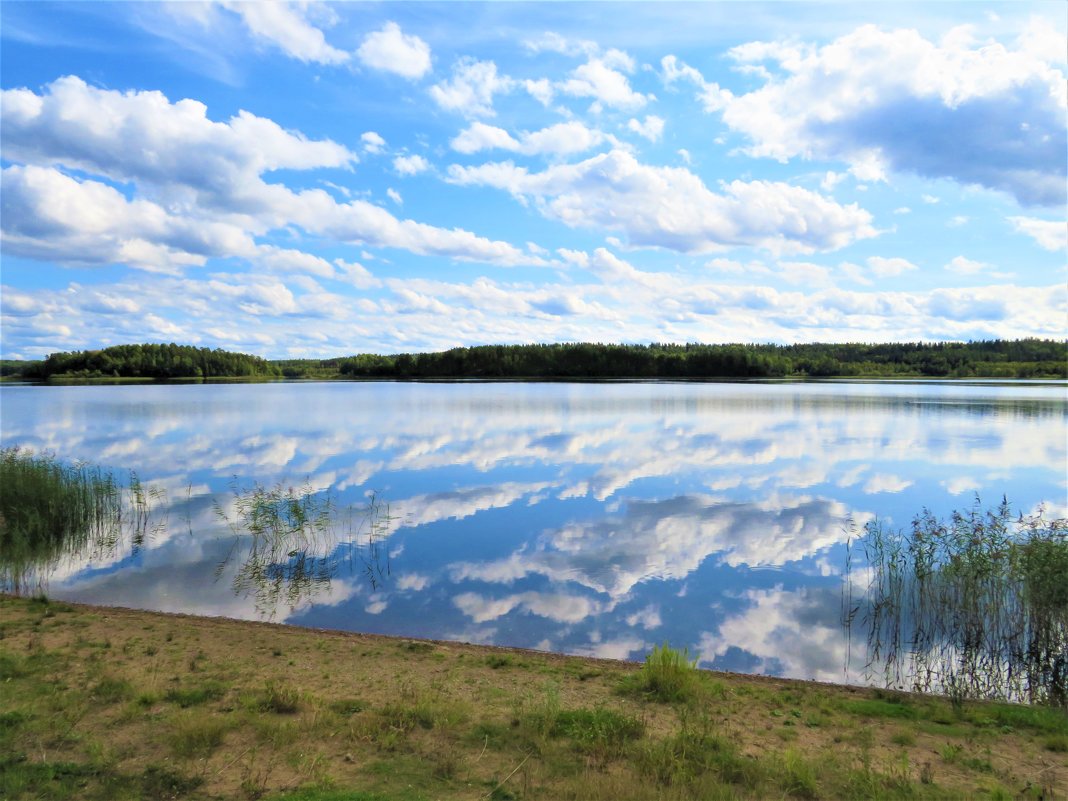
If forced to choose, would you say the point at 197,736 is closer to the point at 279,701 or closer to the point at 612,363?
the point at 279,701

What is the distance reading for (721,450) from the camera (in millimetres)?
28953

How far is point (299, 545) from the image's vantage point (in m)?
14.5

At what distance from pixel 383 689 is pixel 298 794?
7.69 ft

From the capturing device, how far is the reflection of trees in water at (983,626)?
834 centimetres

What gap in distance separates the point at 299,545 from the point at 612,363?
12427cm

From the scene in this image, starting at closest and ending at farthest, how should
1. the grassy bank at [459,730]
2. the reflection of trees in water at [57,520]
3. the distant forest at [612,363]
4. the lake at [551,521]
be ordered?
the grassy bank at [459,730] → the lake at [551,521] → the reflection of trees in water at [57,520] → the distant forest at [612,363]

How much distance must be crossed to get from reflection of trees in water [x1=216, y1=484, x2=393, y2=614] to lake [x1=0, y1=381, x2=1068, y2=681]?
7cm

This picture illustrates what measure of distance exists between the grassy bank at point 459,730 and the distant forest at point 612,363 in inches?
5095

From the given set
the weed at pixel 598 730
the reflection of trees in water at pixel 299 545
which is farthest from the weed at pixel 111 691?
the weed at pixel 598 730

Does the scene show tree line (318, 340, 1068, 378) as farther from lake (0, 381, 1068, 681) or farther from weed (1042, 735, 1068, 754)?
weed (1042, 735, 1068, 754)

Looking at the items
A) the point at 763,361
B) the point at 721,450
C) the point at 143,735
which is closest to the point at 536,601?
the point at 143,735

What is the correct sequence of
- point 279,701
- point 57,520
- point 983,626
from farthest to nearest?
point 57,520 → point 983,626 → point 279,701

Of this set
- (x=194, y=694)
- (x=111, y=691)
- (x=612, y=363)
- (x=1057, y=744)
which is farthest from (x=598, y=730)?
(x=612, y=363)

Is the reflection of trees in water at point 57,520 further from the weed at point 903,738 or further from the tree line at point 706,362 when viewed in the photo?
the tree line at point 706,362
